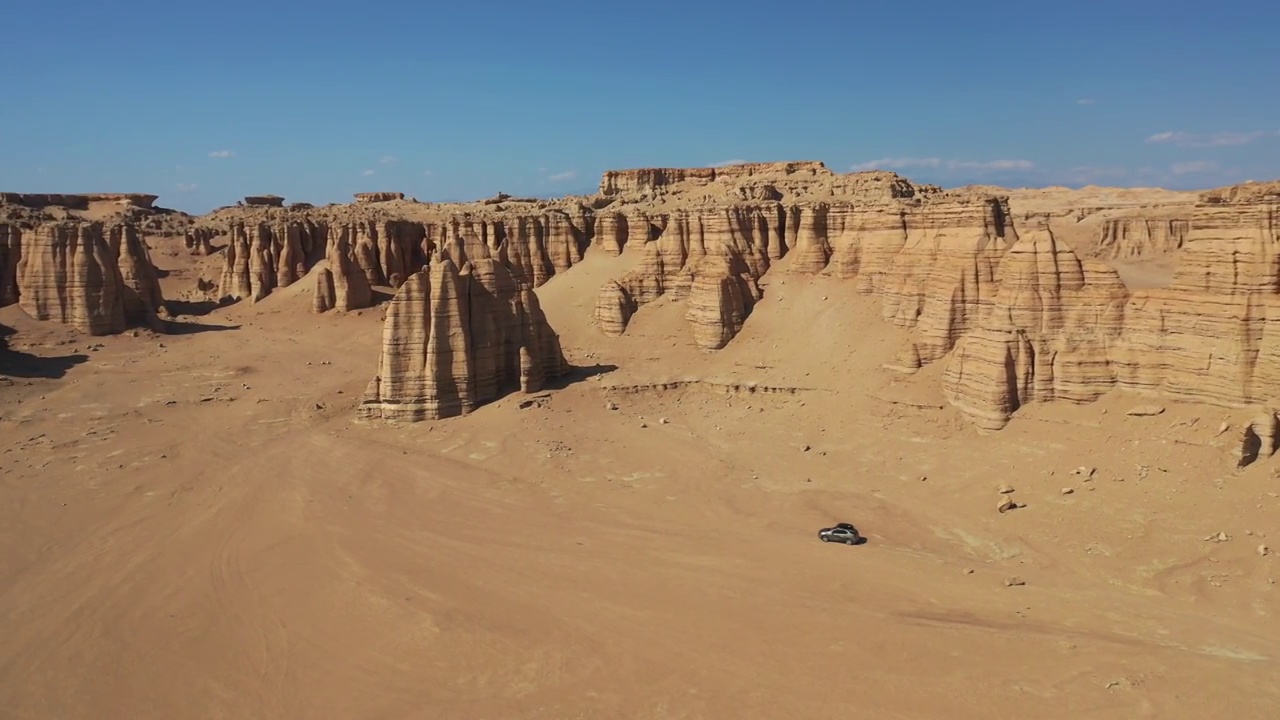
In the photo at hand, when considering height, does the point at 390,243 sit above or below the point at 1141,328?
above

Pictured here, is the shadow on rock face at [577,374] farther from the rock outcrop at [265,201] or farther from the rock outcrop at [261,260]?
the rock outcrop at [265,201]

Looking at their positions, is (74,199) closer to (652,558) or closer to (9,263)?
(9,263)

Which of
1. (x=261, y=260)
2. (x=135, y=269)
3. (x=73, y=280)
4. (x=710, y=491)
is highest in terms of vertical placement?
(x=261, y=260)

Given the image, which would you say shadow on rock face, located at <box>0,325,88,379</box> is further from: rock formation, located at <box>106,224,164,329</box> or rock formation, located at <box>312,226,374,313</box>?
rock formation, located at <box>312,226,374,313</box>

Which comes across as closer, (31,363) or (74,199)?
(31,363)

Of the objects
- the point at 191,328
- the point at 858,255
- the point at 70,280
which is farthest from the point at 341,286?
the point at 858,255

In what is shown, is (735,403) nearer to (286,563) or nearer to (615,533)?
(615,533)

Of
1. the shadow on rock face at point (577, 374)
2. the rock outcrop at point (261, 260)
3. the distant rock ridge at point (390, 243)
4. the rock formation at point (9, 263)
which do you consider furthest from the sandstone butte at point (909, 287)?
the rock outcrop at point (261, 260)
